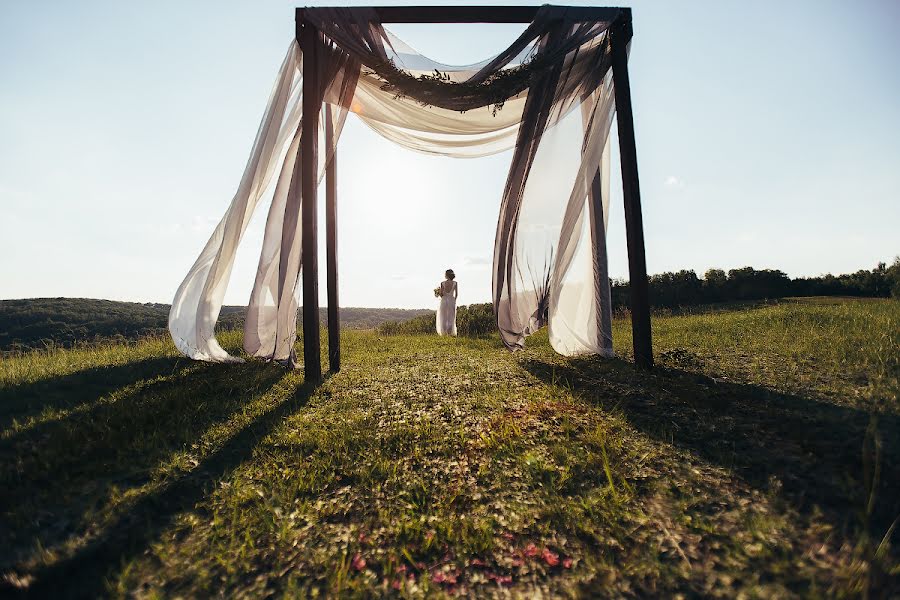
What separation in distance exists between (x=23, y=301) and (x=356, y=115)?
45705 mm

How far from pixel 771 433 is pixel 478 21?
4.98 m

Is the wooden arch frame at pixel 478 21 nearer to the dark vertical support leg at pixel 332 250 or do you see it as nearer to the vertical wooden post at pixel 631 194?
the vertical wooden post at pixel 631 194

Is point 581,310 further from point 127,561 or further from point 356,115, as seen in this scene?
point 127,561

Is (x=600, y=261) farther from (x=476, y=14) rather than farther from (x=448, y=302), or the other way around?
(x=448, y=302)

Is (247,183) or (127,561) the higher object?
(247,183)

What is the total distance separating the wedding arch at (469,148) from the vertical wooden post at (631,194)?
1 cm

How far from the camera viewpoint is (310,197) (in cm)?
464

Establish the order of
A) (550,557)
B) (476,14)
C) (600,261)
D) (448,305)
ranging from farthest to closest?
(448,305) → (600,261) → (476,14) → (550,557)

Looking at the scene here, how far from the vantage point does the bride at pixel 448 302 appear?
11797 mm

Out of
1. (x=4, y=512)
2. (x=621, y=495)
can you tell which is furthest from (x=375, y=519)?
(x=4, y=512)

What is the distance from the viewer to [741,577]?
5.10 ft

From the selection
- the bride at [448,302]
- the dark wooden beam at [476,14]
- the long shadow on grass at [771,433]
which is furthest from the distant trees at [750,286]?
the long shadow on grass at [771,433]

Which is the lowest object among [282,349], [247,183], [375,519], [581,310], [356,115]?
[375,519]

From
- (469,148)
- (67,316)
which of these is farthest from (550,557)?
(67,316)
